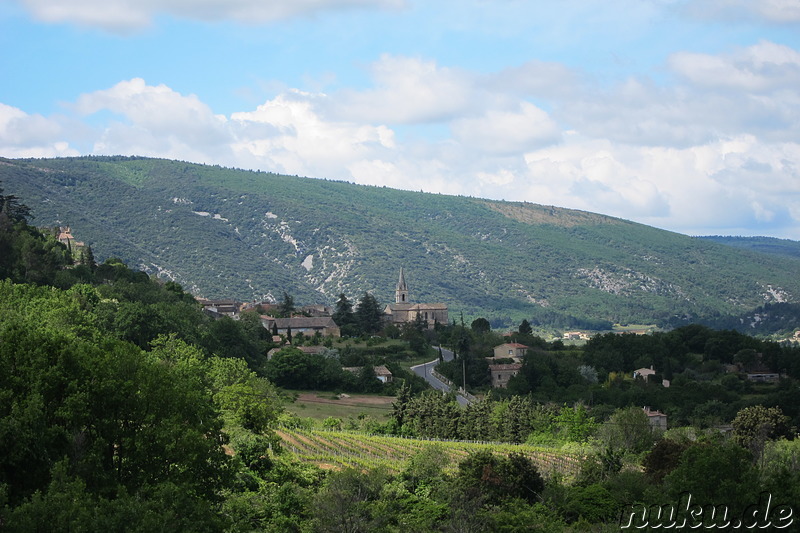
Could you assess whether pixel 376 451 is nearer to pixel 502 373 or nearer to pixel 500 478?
pixel 500 478

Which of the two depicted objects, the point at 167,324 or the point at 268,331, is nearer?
the point at 167,324

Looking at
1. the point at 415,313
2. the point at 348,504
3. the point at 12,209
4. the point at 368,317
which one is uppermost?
the point at 12,209

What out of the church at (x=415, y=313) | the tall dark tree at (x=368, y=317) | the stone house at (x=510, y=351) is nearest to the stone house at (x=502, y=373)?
the stone house at (x=510, y=351)

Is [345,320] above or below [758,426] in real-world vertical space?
above

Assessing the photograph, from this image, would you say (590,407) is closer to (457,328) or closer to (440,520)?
(457,328)

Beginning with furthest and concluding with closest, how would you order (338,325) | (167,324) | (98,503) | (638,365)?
1. (338,325)
2. (638,365)
3. (167,324)
4. (98,503)

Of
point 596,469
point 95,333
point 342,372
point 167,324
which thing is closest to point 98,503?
point 95,333

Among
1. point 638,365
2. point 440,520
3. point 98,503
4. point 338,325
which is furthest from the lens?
point 338,325

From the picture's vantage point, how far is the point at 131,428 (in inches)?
1160

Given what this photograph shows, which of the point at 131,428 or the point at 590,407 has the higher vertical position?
the point at 131,428

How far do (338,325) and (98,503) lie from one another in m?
96.7

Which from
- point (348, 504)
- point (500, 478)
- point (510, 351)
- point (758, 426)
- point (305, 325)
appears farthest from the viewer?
point (305, 325)

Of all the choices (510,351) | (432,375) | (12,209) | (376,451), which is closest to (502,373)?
(432,375)

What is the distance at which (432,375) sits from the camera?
9812cm
